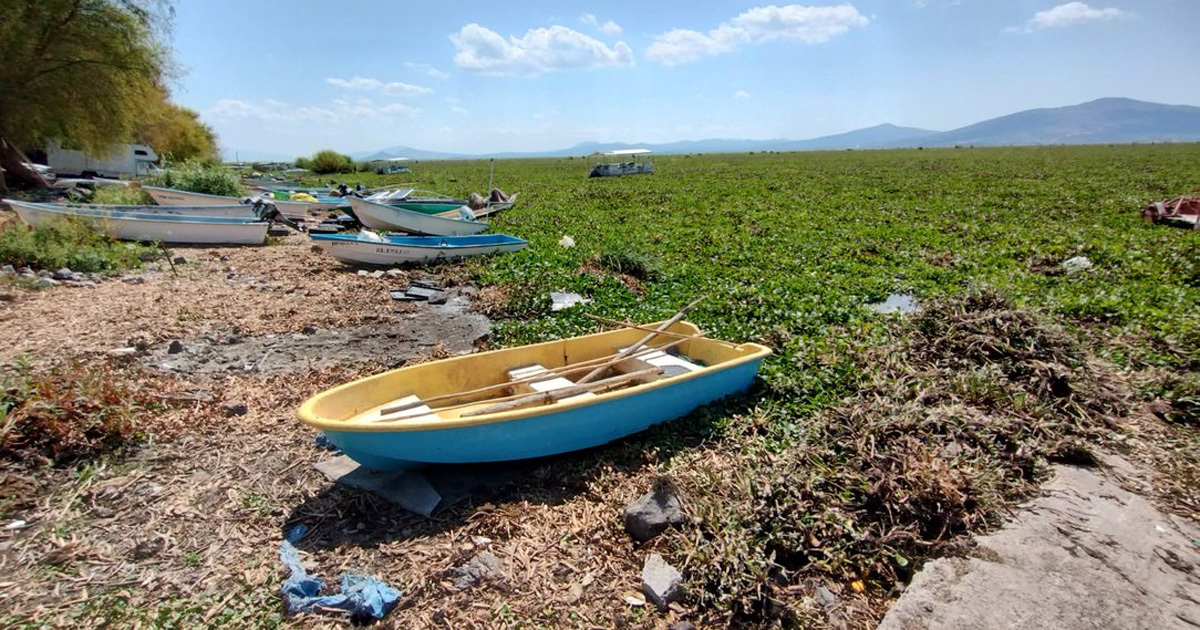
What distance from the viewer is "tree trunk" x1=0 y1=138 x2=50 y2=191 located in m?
18.4

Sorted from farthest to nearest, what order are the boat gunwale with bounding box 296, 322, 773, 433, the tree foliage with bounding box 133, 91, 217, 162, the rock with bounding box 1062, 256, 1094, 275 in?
the tree foliage with bounding box 133, 91, 217, 162
the rock with bounding box 1062, 256, 1094, 275
the boat gunwale with bounding box 296, 322, 773, 433

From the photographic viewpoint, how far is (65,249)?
9.45 m

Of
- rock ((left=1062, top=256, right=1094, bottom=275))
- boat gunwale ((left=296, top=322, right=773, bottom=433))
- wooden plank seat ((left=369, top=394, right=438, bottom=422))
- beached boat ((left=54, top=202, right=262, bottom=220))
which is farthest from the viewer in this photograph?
beached boat ((left=54, top=202, right=262, bottom=220))

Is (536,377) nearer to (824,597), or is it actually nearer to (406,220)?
(824,597)

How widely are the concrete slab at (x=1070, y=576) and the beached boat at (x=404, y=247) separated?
955cm

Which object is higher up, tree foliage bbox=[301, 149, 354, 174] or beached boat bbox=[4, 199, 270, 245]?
tree foliage bbox=[301, 149, 354, 174]

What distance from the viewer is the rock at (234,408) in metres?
4.93

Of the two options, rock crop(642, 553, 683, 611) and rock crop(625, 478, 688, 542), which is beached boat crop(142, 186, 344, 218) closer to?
rock crop(625, 478, 688, 542)

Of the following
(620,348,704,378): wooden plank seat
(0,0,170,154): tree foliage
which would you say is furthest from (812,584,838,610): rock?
(0,0,170,154): tree foliage

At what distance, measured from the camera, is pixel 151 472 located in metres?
4.07

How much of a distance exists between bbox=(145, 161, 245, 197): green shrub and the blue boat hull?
17.8 meters

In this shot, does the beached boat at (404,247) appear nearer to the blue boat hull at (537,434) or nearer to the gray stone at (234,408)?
the gray stone at (234,408)

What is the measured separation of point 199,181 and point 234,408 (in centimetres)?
1600

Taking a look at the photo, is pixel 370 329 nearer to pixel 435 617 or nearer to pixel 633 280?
pixel 633 280
